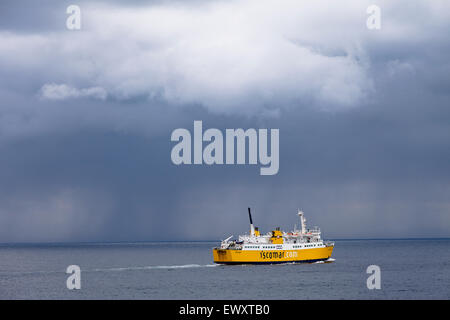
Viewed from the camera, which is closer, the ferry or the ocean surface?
the ocean surface

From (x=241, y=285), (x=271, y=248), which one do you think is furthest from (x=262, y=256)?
(x=241, y=285)

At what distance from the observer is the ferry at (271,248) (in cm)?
10094

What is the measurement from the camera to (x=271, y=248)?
335 ft

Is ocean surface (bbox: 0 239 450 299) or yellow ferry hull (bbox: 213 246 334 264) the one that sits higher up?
yellow ferry hull (bbox: 213 246 334 264)

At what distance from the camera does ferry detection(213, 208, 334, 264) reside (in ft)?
331

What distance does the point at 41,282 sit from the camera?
9112 centimetres

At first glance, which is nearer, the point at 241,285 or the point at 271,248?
the point at 241,285

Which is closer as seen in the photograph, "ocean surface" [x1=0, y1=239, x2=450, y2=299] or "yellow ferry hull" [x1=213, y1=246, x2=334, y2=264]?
"ocean surface" [x1=0, y1=239, x2=450, y2=299]

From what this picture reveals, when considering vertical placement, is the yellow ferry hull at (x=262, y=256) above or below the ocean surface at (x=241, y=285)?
above

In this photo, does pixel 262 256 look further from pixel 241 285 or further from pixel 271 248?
pixel 241 285

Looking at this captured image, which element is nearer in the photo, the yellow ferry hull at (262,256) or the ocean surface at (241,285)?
the ocean surface at (241,285)

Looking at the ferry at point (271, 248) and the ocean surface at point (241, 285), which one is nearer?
the ocean surface at point (241, 285)
